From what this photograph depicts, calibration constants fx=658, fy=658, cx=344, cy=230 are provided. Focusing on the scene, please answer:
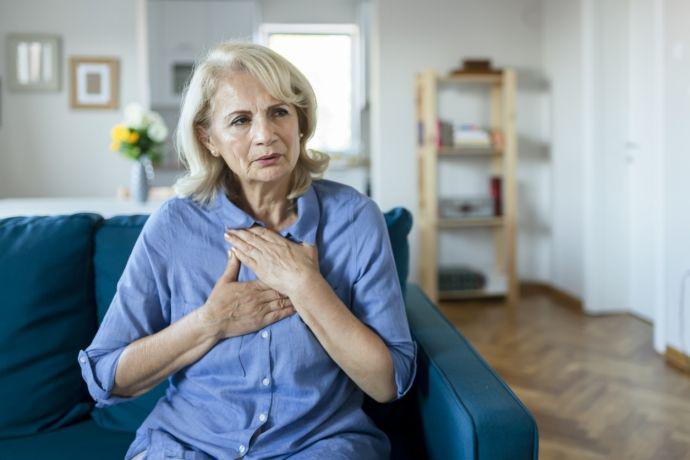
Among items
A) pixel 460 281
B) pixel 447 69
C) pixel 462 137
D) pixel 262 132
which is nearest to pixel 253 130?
pixel 262 132

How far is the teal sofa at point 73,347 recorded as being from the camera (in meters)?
1.31

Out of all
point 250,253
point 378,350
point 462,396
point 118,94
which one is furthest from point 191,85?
point 118,94

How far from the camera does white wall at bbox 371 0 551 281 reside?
4910 millimetres

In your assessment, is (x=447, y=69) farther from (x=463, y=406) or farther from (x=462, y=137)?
(x=463, y=406)

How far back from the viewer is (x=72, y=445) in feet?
4.41

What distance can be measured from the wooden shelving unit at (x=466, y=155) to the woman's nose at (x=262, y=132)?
136 inches

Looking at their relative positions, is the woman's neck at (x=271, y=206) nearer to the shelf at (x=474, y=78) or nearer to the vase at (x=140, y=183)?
the vase at (x=140, y=183)

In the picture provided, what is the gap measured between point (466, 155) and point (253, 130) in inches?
154

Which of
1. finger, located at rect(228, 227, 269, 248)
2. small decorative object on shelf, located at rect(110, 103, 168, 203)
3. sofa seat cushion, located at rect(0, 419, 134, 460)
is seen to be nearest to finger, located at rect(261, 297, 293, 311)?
finger, located at rect(228, 227, 269, 248)

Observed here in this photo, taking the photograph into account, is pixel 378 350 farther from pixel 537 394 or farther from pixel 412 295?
pixel 537 394

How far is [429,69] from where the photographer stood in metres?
4.68

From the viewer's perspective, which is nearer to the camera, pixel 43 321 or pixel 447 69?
pixel 43 321

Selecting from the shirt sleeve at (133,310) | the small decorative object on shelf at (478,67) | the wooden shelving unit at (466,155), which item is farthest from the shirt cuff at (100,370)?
the small decorative object on shelf at (478,67)

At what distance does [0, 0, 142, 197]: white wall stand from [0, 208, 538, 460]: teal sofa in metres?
3.57
